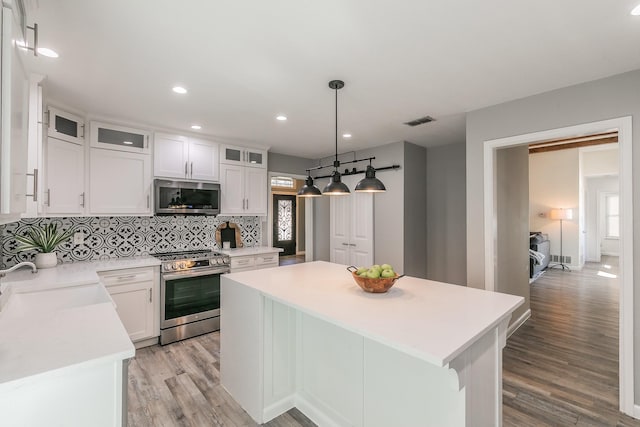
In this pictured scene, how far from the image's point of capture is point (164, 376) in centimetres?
Answer: 263

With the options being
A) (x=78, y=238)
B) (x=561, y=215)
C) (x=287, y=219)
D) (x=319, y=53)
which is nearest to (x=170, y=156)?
(x=78, y=238)

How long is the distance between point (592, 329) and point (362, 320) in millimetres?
3908

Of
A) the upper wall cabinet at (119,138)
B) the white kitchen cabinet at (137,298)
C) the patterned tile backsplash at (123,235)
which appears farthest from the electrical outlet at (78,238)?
the upper wall cabinet at (119,138)

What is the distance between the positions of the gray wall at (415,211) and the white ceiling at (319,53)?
1.31 m

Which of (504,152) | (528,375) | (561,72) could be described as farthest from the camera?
(504,152)

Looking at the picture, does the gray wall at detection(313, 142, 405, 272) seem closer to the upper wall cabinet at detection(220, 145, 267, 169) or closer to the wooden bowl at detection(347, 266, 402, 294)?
the upper wall cabinet at detection(220, 145, 267, 169)

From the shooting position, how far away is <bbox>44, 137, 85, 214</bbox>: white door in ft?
8.95

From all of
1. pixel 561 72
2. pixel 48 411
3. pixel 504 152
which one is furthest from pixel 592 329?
pixel 48 411

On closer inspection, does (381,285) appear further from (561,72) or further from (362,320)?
(561,72)

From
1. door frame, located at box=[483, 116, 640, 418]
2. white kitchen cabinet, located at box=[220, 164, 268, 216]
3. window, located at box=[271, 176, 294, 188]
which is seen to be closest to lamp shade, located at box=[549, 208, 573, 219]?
door frame, located at box=[483, 116, 640, 418]

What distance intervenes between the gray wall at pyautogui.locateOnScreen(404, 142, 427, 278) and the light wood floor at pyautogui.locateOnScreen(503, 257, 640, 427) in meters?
1.46

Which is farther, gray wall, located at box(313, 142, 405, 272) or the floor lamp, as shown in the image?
the floor lamp

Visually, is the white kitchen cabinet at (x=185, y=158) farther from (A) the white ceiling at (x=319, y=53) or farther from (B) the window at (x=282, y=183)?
(B) the window at (x=282, y=183)

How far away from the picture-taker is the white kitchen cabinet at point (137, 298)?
9.74 feet
